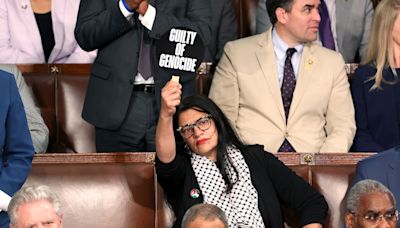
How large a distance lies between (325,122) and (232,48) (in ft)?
1.48

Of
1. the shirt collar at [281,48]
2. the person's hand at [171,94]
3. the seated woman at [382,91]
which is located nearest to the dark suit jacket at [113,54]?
the shirt collar at [281,48]

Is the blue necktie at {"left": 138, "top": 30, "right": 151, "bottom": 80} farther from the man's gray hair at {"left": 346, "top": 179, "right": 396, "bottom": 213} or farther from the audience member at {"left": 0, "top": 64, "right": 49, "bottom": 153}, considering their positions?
the man's gray hair at {"left": 346, "top": 179, "right": 396, "bottom": 213}

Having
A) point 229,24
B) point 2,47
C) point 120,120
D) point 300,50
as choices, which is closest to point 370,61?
point 300,50

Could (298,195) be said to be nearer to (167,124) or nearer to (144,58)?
(167,124)

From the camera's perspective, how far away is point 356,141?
4328 mm

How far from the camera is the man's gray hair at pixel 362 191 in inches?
132

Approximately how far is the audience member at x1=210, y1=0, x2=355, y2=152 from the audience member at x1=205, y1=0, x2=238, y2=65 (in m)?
0.47

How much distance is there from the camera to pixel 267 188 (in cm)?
Result: 369

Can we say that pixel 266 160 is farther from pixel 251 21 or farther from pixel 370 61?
pixel 251 21

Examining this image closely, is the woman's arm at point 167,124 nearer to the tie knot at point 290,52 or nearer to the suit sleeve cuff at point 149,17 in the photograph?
the suit sleeve cuff at point 149,17

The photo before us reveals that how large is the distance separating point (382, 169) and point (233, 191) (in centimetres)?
49

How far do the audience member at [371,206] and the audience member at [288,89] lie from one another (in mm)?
750

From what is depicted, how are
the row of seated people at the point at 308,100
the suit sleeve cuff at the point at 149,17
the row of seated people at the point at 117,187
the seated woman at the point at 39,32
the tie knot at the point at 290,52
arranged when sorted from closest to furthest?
the row of seated people at the point at 117,187
the suit sleeve cuff at the point at 149,17
the row of seated people at the point at 308,100
the tie knot at the point at 290,52
the seated woman at the point at 39,32

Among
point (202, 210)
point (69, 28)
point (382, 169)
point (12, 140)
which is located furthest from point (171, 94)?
point (69, 28)
